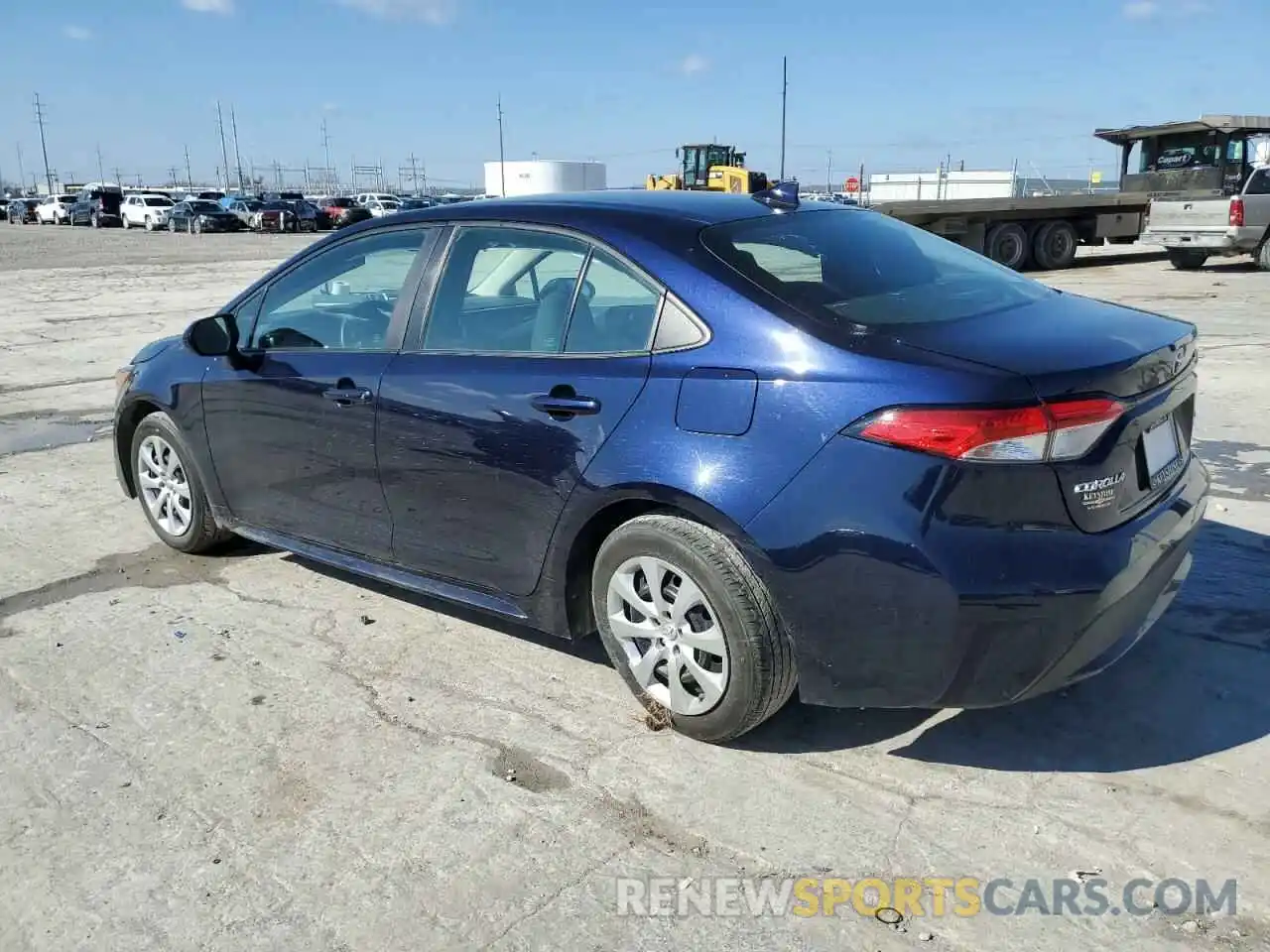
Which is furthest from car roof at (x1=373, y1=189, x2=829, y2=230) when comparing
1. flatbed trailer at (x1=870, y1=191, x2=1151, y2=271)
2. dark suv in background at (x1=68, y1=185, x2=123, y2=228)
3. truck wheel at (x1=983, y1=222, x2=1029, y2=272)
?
dark suv in background at (x1=68, y1=185, x2=123, y2=228)

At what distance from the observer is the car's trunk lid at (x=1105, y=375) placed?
9.09ft

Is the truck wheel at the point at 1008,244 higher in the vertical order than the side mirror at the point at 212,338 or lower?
lower

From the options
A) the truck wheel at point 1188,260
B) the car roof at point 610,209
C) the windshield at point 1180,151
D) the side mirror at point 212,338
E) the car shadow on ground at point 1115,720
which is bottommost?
the car shadow on ground at point 1115,720

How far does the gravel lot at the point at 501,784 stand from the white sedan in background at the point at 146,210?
51.5 metres

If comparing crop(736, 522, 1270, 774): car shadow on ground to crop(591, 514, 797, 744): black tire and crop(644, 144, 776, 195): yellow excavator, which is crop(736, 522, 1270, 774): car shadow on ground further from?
crop(644, 144, 776, 195): yellow excavator

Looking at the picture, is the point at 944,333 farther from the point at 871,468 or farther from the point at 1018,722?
the point at 1018,722

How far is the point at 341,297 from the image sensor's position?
436 centimetres

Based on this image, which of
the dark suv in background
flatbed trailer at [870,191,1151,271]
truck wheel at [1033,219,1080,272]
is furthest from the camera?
the dark suv in background

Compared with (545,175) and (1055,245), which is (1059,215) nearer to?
(1055,245)

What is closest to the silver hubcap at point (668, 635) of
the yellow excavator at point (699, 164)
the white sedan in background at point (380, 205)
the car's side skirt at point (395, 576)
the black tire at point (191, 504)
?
the car's side skirt at point (395, 576)

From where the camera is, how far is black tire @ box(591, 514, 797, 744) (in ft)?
9.93

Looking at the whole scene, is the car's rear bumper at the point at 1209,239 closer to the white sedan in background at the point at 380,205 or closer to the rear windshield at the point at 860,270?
the rear windshield at the point at 860,270

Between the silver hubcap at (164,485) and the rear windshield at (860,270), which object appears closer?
the rear windshield at (860,270)

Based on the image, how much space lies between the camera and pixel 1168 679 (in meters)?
3.60
